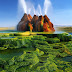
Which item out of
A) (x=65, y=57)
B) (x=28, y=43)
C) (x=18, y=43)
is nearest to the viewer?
(x=65, y=57)

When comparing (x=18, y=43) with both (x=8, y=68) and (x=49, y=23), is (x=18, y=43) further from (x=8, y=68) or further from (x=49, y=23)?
(x=49, y=23)

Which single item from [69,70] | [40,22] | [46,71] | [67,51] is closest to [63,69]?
[69,70]

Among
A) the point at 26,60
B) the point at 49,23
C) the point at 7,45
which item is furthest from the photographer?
the point at 49,23

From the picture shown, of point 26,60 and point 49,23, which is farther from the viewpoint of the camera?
point 49,23

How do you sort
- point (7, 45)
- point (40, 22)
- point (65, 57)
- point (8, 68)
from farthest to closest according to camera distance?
point (40, 22) < point (7, 45) < point (65, 57) < point (8, 68)

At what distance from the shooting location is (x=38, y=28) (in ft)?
80.4

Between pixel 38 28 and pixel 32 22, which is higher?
pixel 32 22

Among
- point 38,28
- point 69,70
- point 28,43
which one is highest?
point 38,28

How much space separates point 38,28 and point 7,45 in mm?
16468

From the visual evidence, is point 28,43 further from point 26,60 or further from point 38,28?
point 38,28

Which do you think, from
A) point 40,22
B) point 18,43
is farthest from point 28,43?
point 40,22

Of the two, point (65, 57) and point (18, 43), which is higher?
point (18, 43)

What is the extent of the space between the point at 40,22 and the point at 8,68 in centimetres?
1961

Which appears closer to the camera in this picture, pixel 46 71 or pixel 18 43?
pixel 46 71
